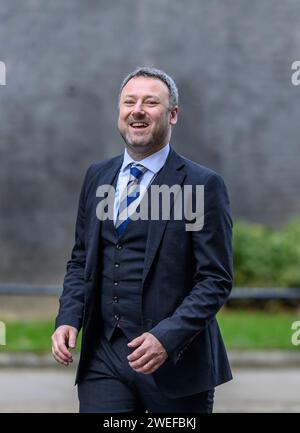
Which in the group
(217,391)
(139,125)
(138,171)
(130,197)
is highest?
(139,125)

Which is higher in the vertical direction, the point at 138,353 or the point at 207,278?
the point at 207,278

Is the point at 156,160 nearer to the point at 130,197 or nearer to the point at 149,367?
the point at 130,197

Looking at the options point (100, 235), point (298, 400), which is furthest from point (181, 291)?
point (298, 400)

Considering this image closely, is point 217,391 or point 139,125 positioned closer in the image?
point 139,125

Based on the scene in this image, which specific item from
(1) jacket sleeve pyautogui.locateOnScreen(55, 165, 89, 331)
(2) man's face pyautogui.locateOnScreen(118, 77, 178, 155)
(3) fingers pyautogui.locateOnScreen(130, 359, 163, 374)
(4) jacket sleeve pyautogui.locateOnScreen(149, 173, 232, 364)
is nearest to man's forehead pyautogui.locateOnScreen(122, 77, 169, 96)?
(2) man's face pyautogui.locateOnScreen(118, 77, 178, 155)

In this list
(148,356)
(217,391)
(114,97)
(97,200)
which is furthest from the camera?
(114,97)

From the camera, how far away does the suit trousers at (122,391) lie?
363 cm

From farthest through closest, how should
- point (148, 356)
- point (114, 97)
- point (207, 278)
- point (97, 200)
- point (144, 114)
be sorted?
1. point (114, 97)
2. point (97, 200)
3. point (144, 114)
4. point (207, 278)
5. point (148, 356)

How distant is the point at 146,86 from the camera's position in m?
3.70

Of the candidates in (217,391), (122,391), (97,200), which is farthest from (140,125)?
(217,391)

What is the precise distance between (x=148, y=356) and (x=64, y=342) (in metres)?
0.42

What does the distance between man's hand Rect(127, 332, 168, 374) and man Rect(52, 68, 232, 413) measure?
0.02 m

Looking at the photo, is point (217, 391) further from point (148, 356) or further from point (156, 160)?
point (148, 356)

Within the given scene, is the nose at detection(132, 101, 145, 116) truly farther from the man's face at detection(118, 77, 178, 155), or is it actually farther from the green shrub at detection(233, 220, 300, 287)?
the green shrub at detection(233, 220, 300, 287)
